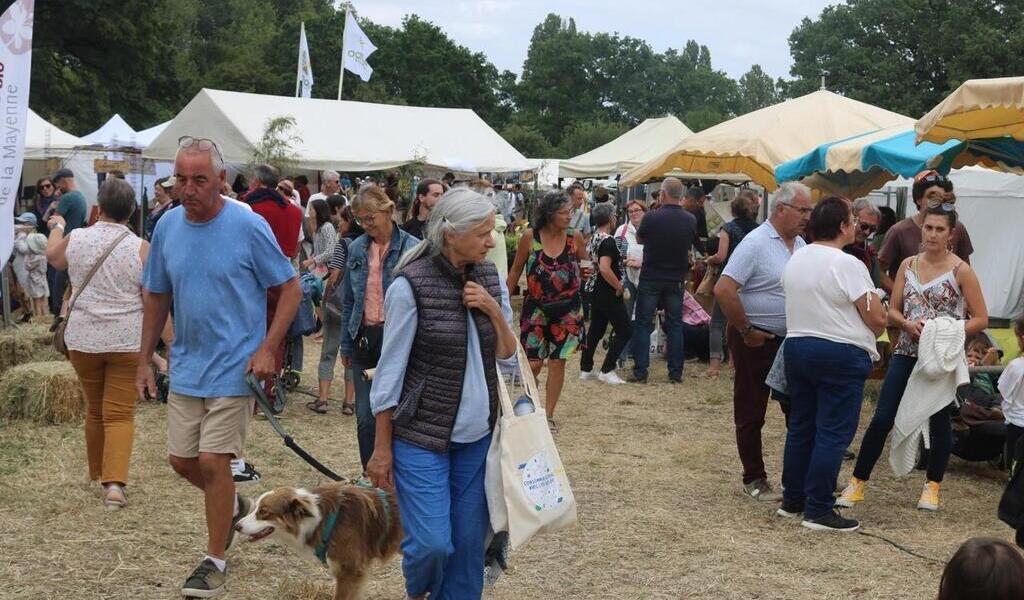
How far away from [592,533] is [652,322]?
5.44 metres

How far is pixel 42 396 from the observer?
8211 mm

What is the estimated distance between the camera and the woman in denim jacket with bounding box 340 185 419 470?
556 centimetres

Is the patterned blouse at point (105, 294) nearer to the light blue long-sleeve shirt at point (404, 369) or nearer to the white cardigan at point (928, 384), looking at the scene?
the light blue long-sleeve shirt at point (404, 369)

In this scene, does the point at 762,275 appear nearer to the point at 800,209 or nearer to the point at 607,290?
the point at 800,209

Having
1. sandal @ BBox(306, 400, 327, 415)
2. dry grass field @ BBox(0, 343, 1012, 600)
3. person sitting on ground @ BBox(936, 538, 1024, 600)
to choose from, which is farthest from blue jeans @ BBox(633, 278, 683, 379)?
person sitting on ground @ BBox(936, 538, 1024, 600)

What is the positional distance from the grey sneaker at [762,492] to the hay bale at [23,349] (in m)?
6.25

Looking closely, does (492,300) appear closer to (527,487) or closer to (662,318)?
(527,487)

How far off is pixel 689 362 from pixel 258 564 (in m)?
7.97

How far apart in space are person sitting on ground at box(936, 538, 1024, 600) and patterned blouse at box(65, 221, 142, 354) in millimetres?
4687

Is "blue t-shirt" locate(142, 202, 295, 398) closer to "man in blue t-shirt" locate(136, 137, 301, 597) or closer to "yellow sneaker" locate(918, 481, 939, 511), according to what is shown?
"man in blue t-shirt" locate(136, 137, 301, 597)

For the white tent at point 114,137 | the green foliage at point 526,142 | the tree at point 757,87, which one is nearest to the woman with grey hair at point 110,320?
the white tent at point 114,137

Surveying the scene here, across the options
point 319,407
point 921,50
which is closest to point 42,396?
point 319,407

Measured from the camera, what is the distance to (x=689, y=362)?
12531 mm

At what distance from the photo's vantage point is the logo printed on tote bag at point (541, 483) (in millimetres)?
3607
